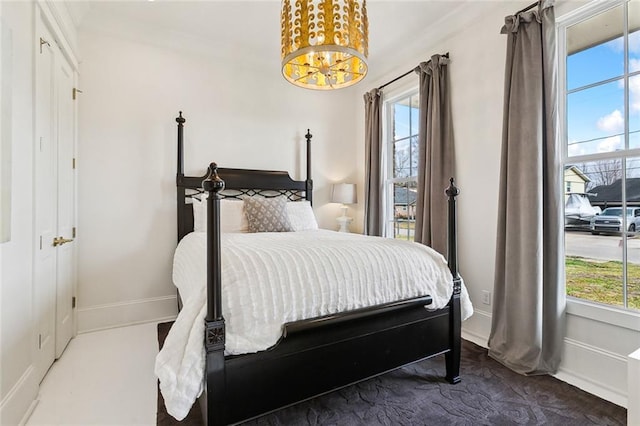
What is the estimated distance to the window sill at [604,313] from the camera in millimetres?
1847

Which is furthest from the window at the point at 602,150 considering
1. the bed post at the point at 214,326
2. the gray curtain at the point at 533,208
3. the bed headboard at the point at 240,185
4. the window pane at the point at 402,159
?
the bed headboard at the point at 240,185

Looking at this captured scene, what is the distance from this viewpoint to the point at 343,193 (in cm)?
400

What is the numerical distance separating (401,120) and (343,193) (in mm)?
1142

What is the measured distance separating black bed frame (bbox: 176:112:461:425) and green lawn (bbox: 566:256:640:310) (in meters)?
0.92

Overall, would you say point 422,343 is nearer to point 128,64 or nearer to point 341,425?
point 341,425

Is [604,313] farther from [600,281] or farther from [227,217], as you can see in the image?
[227,217]

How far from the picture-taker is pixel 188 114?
3.31 m

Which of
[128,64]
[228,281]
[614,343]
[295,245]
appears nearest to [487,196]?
[614,343]

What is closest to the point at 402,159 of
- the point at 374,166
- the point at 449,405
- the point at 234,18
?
the point at 374,166

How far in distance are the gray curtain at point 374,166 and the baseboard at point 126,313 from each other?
2.41m

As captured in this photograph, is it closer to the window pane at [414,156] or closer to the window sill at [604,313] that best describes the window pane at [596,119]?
the window sill at [604,313]

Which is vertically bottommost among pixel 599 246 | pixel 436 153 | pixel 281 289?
pixel 281 289

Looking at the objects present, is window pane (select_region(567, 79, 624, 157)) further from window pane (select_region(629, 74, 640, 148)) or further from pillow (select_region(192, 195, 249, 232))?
pillow (select_region(192, 195, 249, 232))

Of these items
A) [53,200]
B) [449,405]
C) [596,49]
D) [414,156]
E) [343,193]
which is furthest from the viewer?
[343,193]
